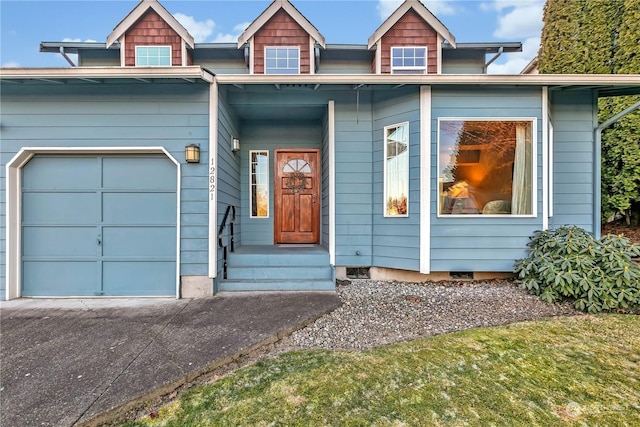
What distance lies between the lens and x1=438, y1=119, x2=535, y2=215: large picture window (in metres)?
4.28

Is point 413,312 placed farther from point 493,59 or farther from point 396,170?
point 493,59

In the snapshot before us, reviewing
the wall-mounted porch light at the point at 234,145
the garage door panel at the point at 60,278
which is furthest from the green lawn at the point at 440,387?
the wall-mounted porch light at the point at 234,145

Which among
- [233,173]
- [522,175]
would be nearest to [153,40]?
[233,173]

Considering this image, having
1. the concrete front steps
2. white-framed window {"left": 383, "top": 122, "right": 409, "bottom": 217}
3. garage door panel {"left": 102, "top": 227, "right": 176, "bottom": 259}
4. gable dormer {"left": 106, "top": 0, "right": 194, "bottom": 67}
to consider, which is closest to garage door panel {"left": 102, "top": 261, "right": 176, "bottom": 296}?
garage door panel {"left": 102, "top": 227, "right": 176, "bottom": 259}

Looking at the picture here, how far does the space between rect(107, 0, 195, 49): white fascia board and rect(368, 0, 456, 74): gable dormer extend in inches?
164

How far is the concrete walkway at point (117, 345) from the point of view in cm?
186

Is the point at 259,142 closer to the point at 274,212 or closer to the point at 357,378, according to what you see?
the point at 274,212

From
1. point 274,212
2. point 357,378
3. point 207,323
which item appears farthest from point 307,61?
point 357,378

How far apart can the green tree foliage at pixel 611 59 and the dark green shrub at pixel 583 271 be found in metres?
2.79

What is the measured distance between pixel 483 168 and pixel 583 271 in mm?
1809

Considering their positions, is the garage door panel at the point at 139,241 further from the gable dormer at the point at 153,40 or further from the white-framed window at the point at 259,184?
the gable dormer at the point at 153,40

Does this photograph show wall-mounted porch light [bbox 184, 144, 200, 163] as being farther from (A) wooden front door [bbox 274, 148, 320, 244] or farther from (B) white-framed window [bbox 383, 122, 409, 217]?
(B) white-framed window [bbox 383, 122, 409, 217]

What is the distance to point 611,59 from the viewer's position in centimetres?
570

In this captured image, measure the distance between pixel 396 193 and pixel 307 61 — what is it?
3524mm
